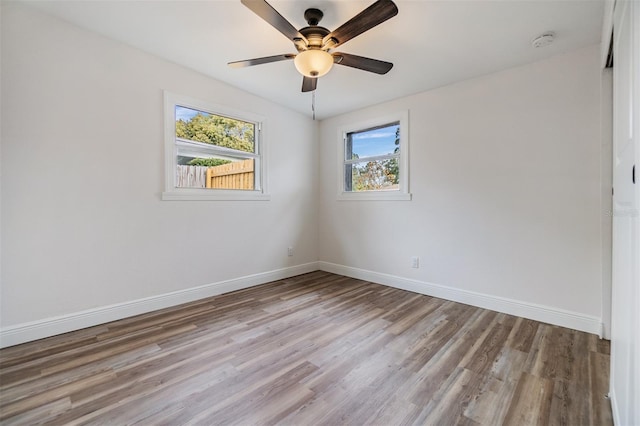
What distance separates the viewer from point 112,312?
8.09 feet

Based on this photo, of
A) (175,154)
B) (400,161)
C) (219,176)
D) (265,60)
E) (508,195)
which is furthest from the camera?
(400,161)

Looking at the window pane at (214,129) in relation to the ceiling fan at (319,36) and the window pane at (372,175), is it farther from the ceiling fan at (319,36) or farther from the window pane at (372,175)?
the window pane at (372,175)

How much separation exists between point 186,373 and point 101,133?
6.98 ft

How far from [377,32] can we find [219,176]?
225cm

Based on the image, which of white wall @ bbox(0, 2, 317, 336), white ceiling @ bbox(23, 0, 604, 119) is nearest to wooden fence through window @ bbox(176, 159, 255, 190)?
white wall @ bbox(0, 2, 317, 336)

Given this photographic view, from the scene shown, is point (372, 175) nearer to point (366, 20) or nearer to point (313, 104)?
point (313, 104)

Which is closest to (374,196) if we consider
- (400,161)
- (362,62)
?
(400,161)

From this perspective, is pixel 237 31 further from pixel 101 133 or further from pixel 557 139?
pixel 557 139

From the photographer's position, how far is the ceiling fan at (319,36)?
1638 mm

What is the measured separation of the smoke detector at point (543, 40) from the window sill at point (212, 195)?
3.14 m

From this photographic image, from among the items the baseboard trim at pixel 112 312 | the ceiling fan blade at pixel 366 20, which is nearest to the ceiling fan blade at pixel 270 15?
the ceiling fan blade at pixel 366 20

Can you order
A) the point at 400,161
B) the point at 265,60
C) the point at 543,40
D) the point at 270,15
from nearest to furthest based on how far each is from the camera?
the point at 270,15, the point at 265,60, the point at 543,40, the point at 400,161

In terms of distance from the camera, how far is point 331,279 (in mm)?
3959

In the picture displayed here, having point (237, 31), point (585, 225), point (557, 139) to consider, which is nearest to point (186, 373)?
point (237, 31)
